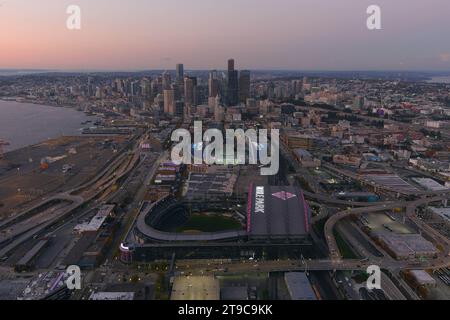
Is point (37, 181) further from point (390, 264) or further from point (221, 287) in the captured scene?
point (390, 264)

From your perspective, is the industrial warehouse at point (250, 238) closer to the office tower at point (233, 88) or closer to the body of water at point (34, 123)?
the body of water at point (34, 123)

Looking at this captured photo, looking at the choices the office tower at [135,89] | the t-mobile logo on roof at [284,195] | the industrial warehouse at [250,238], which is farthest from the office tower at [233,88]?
the industrial warehouse at [250,238]

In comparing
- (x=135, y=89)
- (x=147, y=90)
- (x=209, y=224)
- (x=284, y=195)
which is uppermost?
(x=135, y=89)

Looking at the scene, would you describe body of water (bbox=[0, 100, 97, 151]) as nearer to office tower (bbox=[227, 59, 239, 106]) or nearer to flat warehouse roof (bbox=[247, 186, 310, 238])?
office tower (bbox=[227, 59, 239, 106])

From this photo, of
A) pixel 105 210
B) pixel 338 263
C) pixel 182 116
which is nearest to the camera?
pixel 338 263

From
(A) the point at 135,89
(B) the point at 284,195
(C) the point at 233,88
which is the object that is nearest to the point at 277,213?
(B) the point at 284,195

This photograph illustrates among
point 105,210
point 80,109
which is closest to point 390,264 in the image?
point 105,210

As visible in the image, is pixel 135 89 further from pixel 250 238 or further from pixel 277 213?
pixel 250 238
